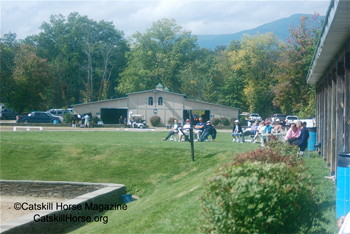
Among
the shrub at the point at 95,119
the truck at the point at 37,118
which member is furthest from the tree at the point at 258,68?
the truck at the point at 37,118

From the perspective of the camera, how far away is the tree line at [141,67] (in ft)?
184

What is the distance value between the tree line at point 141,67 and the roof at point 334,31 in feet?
126

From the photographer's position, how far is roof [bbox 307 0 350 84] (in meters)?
5.67

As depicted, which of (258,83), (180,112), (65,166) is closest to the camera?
(65,166)

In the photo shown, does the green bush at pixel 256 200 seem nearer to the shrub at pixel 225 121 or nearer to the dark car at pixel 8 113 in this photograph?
the shrub at pixel 225 121

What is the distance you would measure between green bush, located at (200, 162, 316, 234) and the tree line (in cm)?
4409

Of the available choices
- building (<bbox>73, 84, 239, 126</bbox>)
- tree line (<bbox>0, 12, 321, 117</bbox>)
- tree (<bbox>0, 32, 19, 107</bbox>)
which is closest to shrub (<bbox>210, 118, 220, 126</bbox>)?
building (<bbox>73, 84, 239, 126</bbox>)

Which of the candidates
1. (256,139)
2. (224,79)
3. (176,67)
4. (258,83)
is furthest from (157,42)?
(256,139)

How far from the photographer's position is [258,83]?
6312 centimetres

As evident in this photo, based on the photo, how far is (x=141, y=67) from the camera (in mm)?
70312

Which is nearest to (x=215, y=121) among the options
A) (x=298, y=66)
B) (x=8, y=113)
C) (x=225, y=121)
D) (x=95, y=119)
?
(x=225, y=121)

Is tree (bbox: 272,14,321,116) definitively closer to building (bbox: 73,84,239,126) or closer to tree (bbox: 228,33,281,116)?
building (bbox: 73,84,239,126)

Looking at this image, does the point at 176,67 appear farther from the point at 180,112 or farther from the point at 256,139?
the point at 256,139

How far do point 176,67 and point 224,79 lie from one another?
9.21 meters
